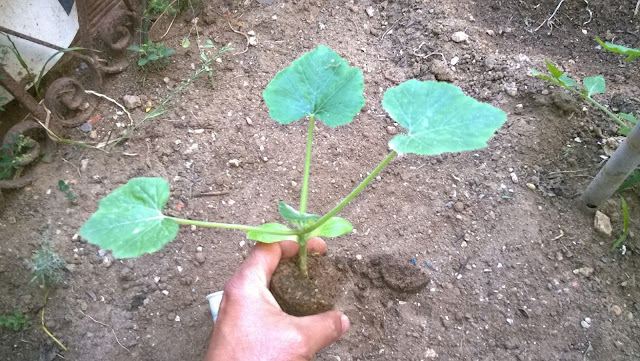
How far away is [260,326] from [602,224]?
116 centimetres

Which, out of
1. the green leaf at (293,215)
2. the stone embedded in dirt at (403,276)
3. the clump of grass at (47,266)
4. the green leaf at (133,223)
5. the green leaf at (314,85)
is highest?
the green leaf at (314,85)

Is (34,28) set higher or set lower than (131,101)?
higher

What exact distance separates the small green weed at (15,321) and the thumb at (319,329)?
91cm

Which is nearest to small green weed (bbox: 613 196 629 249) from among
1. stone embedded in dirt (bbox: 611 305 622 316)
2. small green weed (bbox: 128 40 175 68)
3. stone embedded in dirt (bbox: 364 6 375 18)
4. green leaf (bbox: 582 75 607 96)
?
stone embedded in dirt (bbox: 611 305 622 316)

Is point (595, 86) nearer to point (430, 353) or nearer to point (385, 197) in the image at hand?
point (385, 197)

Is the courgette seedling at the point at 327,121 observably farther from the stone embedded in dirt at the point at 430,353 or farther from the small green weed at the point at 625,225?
the small green weed at the point at 625,225

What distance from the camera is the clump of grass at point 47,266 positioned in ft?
4.92

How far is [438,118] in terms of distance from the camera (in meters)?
1.02

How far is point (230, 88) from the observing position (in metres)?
1.96

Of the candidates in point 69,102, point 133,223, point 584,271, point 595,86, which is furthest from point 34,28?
point 584,271

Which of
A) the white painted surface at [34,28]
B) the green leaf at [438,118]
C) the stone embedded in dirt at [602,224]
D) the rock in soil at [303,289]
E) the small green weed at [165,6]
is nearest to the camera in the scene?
the green leaf at [438,118]

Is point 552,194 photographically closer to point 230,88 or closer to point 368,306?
point 368,306

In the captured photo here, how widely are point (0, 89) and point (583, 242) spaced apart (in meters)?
2.14

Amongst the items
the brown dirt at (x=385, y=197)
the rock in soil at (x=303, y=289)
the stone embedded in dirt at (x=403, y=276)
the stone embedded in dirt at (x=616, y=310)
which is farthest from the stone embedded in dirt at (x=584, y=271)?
the rock in soil at (x=303, y=289)
